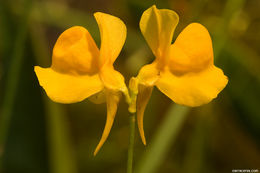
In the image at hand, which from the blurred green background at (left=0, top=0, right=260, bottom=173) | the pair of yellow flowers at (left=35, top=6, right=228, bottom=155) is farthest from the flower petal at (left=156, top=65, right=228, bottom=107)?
the blurred green background at (left=0, top=0, right=260, bottom=173)

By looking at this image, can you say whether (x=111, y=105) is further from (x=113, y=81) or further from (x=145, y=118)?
(x=145, y=118)

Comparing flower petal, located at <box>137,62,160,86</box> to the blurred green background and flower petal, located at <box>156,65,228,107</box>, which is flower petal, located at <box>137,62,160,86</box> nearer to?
flower petal, located at <box>156,65,228,107</box>

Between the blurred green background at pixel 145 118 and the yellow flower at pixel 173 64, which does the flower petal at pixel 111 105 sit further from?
the blurred green background at pixel 145 118

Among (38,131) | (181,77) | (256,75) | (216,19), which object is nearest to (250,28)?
(216,19)

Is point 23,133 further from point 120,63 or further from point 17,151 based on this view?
point 120,63

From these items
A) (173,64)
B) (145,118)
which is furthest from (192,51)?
(145,118)

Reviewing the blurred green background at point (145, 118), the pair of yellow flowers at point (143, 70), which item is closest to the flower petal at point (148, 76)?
the pair of yellow flowers at point (143, 70)

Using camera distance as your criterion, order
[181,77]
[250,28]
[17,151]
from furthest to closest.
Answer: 1. [250,28]
2. [17,151]
3. [181,77]

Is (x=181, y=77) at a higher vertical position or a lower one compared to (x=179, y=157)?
higher

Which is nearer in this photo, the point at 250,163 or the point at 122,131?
the point at 250,163
